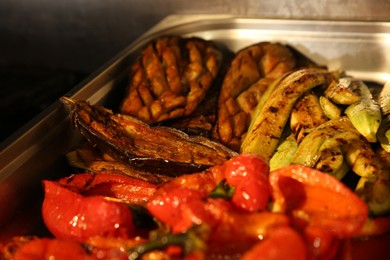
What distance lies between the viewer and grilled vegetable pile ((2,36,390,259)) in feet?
4.94

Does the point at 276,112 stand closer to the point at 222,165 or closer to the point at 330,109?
the point at 330,109

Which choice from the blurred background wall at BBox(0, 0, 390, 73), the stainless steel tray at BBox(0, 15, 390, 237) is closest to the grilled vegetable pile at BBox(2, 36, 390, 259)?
the stainless steel tray at BBox(0, 15, 390, 237)

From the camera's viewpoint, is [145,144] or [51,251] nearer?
[51,251]

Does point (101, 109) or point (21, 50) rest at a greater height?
point (101, 109)

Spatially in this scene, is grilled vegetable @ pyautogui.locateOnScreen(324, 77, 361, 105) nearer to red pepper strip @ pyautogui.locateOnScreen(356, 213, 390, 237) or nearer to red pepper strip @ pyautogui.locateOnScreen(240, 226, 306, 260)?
red pepper strip @ pyautogui.locateOnScreen(356, 213, 390, 237)

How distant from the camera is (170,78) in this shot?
294 cm

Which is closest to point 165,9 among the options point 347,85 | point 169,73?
point 169,73

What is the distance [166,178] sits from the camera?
224 centimetres

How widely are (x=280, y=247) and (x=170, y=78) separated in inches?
68.6

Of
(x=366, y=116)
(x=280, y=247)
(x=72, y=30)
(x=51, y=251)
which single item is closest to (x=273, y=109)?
(x=366, y=116)

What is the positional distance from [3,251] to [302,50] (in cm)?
240

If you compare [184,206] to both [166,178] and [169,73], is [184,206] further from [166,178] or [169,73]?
[169,73]

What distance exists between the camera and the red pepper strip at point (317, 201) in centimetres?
156

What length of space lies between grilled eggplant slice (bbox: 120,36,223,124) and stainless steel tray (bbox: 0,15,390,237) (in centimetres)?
18
